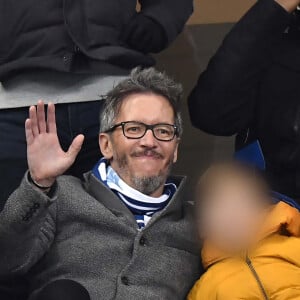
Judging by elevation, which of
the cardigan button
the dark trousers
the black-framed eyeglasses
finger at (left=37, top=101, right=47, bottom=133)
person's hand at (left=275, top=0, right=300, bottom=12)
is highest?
person's hand at (left=275, top=0, right=300, bottom=12)

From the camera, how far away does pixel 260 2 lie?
151 cm

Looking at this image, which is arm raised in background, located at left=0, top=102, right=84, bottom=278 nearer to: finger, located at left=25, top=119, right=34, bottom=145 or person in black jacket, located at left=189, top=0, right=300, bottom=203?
finger, located at left=25, top=119, right=34, bottom=145

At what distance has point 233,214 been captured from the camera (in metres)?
1.39

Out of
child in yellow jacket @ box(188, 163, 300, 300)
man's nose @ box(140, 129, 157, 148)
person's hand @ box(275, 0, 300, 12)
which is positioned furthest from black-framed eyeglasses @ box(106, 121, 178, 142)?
person's hand @ box(275, 0, 300, 12)

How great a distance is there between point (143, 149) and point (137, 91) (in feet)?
0.50

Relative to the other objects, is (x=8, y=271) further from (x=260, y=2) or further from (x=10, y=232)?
(x=260, y=2)

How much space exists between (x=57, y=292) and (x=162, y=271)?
0.96 ft

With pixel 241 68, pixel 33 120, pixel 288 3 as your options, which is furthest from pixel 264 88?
pixel 33 120

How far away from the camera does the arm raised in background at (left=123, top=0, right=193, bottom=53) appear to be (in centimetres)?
153

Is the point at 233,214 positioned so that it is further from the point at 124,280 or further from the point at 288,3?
the point at 288,3

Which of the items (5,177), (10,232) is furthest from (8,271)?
(5,177)

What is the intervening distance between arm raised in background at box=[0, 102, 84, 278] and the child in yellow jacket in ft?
1.05

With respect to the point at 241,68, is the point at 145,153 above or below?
below

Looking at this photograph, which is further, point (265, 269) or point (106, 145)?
point (106, 145)
